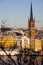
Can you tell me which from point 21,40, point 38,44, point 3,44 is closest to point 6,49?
point 3,44

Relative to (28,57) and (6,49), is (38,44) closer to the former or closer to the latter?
(28,57)

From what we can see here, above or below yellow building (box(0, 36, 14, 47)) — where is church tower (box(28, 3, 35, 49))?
above

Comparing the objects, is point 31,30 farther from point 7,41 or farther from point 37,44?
point 7,41

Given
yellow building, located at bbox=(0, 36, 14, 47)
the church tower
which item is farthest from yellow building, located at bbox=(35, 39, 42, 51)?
yellow building, located at bbox=(0, 36, 14, 47)

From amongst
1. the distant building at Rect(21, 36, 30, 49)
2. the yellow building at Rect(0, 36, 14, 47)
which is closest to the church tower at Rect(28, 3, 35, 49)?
the distant building at Rect(21, 36, 30, 49)

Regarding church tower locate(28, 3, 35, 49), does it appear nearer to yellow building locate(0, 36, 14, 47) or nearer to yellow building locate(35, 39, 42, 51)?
yellow building locate(35, 39, 42, 51)

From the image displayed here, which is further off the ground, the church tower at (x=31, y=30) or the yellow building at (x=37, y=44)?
the church tower at (x=31, y=30)

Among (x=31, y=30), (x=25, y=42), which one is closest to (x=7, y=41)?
(x=25, y=42)

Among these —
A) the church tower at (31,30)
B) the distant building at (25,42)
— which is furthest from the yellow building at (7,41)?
the church tower at (31,30)

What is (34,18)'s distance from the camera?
3168mm

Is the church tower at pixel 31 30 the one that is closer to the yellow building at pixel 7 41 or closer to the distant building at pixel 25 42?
the distant building at pixel 25 42

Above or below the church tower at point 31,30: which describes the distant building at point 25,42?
below

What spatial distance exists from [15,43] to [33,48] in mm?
332

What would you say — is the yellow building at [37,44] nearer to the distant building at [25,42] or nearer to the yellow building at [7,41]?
the distant building at [25,42]
